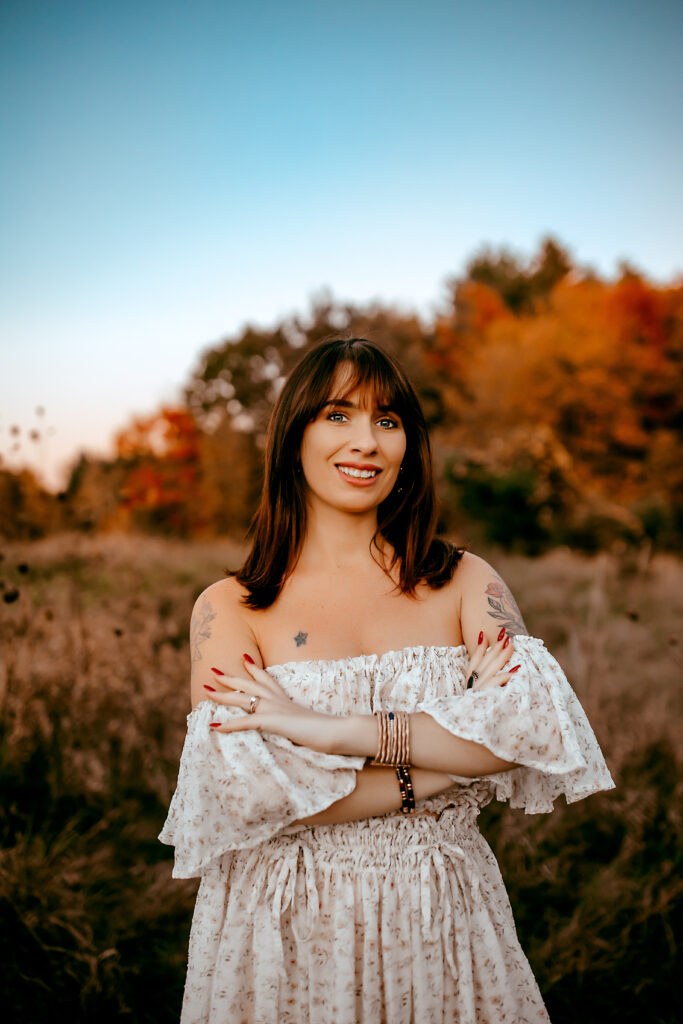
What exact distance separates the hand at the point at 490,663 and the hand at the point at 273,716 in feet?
1.20

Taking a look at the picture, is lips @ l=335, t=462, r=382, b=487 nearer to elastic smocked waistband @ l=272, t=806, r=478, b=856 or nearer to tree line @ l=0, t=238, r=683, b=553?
elastic smocked waistband @ l=272, t=806, r=478, b=856

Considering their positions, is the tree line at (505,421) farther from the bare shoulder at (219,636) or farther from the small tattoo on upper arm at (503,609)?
the small tattoo on upper arm at (503,609)

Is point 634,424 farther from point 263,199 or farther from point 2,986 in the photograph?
point 2,986

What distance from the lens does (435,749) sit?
1.54 metres

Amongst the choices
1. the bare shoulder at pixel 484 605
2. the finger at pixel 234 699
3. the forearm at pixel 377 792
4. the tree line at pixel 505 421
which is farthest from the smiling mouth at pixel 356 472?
the tree line at pixel 505 421

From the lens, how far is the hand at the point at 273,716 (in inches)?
59.9

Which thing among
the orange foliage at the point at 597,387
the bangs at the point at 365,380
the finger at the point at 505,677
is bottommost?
the finger at the point at 505,677

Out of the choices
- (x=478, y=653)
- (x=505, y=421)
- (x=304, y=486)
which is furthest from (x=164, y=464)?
(x=478, y=653)

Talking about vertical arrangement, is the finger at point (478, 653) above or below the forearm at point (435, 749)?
above

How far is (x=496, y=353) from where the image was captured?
2253cm

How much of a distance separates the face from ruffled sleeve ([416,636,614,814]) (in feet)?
1.88

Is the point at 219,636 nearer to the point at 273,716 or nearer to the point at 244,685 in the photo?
the point at 244,685

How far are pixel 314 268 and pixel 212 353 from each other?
4.57 meters

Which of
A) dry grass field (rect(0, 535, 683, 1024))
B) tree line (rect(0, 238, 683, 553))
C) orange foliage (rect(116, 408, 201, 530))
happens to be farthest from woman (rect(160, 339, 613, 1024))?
orange foliage (rect(116, 408, 201, 530))
